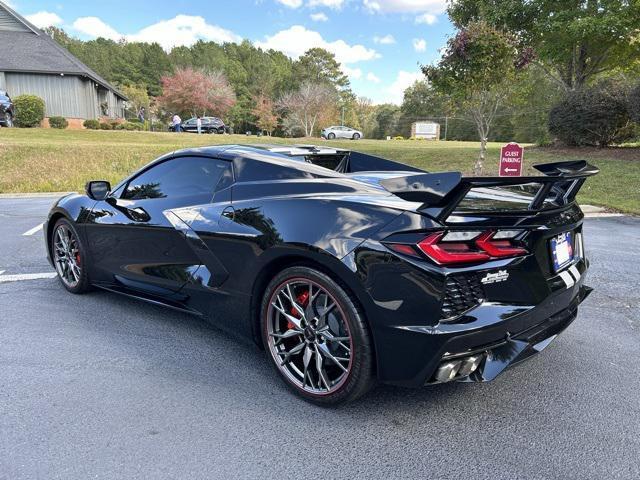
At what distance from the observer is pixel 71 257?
4.52 m

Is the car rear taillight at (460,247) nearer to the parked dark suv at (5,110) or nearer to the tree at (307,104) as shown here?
the parked dark suv at (5,110)

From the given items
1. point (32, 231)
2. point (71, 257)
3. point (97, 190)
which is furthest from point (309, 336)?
point (32, 231)

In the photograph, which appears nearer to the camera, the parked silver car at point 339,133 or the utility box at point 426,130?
the parked silver car at point 339,133

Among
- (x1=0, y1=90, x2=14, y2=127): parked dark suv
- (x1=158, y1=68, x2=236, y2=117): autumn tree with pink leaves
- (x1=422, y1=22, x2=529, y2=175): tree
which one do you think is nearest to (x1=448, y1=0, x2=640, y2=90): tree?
(x1=422, y1=22, x2=529, y2=175): tree

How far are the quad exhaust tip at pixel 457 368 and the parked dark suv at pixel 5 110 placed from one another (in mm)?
28947

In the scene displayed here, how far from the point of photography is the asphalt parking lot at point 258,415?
224 centimetres

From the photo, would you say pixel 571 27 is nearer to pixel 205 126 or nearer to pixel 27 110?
pixel 27 110

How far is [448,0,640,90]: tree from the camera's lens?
53.7 ft

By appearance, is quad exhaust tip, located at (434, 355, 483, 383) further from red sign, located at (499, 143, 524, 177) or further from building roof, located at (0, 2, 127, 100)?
building roof, located at (0, 2, 127, 100)

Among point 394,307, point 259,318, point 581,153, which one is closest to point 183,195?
point 259,318

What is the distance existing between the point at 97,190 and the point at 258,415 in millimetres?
2633

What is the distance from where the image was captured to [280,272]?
280cm

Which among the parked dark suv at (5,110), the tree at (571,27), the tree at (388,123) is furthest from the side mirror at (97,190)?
the tree at (388,123)

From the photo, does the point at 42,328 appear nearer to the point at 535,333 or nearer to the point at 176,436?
the point at 176,436
